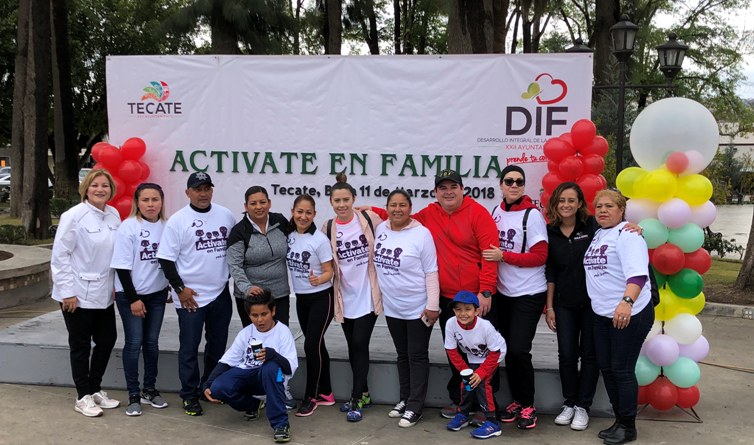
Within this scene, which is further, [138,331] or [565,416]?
[138,331]

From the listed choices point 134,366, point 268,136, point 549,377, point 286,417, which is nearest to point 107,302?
point 134,366

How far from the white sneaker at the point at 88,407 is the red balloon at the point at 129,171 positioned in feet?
6.49

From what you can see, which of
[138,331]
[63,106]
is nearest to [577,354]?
[138,331]

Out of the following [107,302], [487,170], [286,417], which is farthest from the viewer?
[487,170]

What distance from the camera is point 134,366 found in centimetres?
505

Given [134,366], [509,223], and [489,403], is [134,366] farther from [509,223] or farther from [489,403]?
[509,223]

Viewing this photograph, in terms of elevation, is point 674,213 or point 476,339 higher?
point 674,213

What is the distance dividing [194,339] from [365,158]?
2279 millimetres

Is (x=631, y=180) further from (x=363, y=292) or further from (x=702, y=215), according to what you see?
(x=363, y=292)

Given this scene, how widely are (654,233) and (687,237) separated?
8.7 inches

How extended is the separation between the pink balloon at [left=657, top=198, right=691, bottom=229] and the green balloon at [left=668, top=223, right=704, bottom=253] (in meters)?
0.05

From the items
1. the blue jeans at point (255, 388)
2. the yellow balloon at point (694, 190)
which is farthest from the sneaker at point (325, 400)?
the yellow balloon at point (694, 190)

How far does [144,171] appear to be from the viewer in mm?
6414

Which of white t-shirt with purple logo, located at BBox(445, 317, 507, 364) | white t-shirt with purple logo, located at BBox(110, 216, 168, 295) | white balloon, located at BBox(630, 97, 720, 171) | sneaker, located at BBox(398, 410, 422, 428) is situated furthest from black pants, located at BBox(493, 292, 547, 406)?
white t-shirt with purple logo, located at BBox(110, 216, 168, 295)
